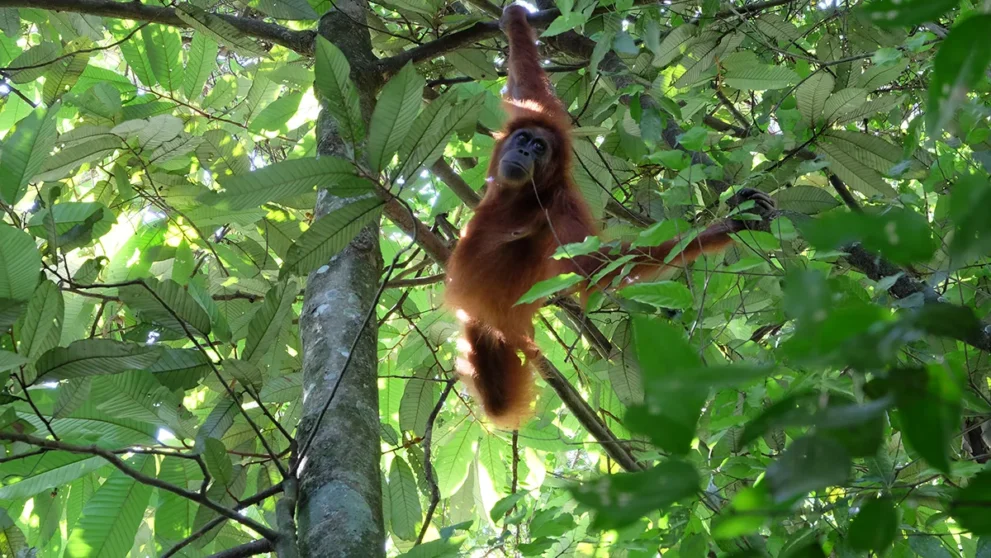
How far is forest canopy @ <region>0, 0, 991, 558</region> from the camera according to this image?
70 centimetres

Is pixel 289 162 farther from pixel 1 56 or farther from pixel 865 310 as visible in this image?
pixel 1 56

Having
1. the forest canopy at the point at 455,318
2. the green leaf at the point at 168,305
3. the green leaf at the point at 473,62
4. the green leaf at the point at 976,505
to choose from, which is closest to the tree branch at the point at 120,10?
the forest canopy at the point at 455,318

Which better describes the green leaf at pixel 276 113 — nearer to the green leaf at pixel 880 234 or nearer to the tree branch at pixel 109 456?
the tree branch at pixel 109 456

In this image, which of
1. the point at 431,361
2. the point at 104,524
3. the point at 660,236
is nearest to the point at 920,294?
the point at 660,236

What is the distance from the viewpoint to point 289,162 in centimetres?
188

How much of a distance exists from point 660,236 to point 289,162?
0.91 m

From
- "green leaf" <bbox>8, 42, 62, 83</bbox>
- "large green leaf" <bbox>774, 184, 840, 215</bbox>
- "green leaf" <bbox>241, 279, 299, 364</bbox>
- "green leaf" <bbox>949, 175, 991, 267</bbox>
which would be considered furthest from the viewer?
"green leaf" <bbox>8, 42, 62, 83</bbox>

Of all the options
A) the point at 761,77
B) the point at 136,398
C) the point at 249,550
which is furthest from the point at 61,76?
the point at 761,77

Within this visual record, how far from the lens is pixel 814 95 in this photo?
313 centimetres

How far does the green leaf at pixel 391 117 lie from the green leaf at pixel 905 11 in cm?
132

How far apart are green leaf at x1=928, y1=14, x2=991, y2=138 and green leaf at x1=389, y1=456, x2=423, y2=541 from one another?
297 centimetres

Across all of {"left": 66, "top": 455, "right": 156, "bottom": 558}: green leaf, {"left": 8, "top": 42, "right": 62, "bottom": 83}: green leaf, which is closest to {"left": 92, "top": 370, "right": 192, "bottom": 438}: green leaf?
{"left": 66, "top": 455, "right": 156, "bottom": 558}: green leaf

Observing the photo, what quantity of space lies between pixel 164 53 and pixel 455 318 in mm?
2007

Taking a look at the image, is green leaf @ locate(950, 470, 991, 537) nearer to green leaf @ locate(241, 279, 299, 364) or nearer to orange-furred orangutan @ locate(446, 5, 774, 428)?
green leaf @ locate(241, 279, 299, 364)
